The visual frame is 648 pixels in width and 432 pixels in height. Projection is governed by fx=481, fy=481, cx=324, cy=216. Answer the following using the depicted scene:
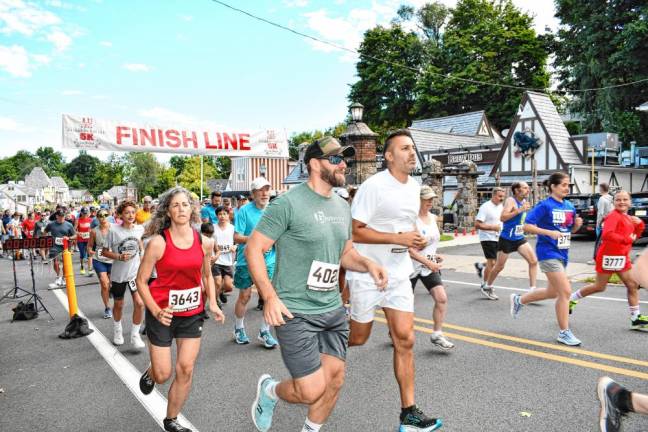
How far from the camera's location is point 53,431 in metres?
3.80

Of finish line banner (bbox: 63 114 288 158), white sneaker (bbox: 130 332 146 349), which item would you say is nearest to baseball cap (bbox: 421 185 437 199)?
→ white sneaker (bbox: 130 332 146 349)

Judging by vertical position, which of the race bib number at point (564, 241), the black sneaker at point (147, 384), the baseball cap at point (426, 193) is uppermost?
the baseball cap at point (426, 193)

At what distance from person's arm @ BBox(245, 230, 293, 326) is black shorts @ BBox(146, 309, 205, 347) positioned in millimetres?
1116

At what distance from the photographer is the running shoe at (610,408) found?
110 inches

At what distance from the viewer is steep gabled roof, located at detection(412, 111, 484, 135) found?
125 ft

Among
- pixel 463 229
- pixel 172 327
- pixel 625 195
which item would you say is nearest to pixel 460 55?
pixel 463 229

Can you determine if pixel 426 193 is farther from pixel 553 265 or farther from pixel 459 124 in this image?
pixel 459 124

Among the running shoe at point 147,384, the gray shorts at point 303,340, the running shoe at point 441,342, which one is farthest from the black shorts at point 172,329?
the running shoe at point 441,342

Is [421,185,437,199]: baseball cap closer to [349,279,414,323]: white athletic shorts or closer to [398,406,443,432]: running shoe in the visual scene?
[349,279,414,323]: white athletic shorts

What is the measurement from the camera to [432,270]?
5.36 meters

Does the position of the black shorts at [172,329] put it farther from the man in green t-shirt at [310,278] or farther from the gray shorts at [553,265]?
the gray shorts at [553,265]

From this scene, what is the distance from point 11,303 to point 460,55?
43.7 m

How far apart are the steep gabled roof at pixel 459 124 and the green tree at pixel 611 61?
23.2ft

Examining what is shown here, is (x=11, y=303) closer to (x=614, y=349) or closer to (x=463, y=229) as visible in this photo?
(x=614, y=349)
